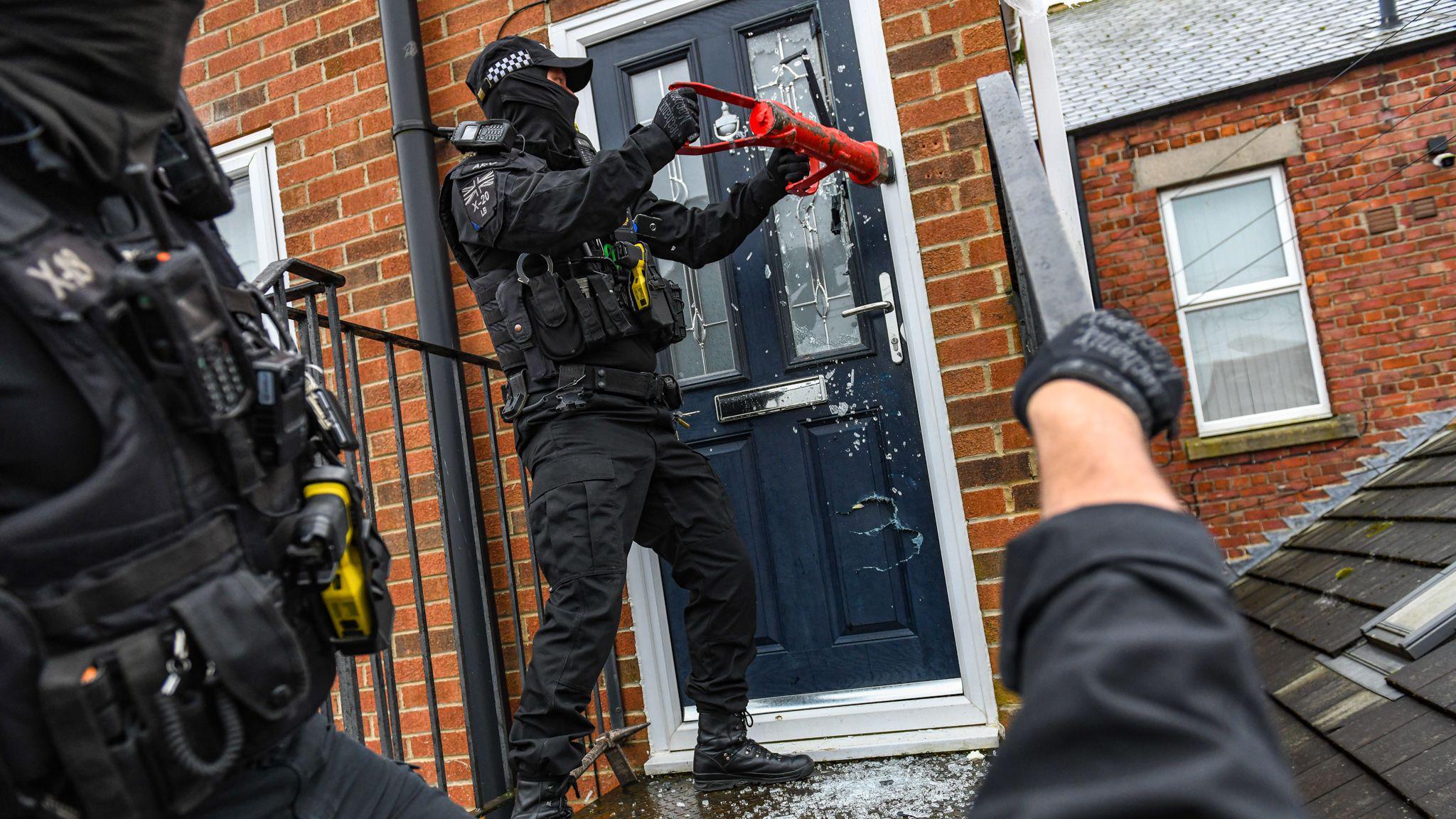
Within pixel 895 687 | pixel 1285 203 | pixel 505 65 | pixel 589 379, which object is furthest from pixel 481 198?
pixel 1285 203

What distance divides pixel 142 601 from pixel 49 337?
26 centimetres

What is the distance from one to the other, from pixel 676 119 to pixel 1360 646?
271 cm

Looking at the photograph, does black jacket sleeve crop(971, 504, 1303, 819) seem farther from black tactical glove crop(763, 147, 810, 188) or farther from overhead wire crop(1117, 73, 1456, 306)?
overhead wire crop(1117, 73, 1456, 306)

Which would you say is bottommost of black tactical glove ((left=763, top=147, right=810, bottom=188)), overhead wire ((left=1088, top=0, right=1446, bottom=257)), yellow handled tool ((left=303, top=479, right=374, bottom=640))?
yellow handled tool ((left=303, top=479, right=374, bottom=640))

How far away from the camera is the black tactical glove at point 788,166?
2.88 m

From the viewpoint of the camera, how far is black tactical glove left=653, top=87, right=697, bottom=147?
105 inches

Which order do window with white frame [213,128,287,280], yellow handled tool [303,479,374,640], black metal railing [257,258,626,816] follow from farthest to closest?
window with white frame [213,128,287,280] → black metal railing [257,258,626,816] → yellow handled tool [303,479,374,640]

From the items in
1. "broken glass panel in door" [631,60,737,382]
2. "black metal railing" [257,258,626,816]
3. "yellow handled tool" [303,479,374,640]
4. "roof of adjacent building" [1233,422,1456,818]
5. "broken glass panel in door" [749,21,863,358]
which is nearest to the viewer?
"yellow handled tool" [303,479,374,640]

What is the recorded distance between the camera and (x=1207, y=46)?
9438 millimetres

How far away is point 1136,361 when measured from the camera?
67cm

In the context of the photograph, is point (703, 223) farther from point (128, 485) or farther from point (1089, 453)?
point (1089, 453)

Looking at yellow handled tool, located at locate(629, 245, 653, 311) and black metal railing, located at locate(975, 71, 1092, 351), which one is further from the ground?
yellow handled tool, located at locate(629, 245, 653, 311)

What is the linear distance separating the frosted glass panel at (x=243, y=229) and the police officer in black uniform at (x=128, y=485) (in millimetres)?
3446

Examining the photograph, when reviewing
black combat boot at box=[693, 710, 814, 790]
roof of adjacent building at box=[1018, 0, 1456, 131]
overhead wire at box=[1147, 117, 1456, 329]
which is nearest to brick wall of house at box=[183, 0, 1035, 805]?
black combat boot at box=[693, 710, 814, 790]
